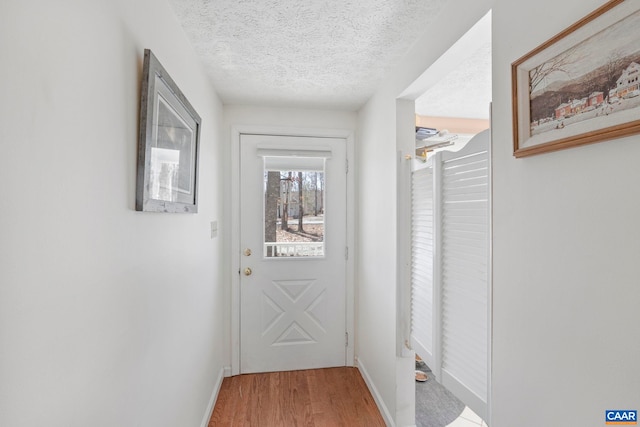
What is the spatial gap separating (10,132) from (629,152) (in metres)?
1.19

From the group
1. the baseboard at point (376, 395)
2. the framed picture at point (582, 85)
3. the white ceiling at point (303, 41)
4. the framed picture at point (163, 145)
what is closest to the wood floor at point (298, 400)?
the baseboard at point (376, 395)

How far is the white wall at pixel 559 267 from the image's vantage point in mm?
679

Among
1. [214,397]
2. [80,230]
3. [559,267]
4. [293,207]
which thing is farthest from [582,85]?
[214,397]

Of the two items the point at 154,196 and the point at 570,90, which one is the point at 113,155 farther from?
the point at 570,90

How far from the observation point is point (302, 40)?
5.28 ft

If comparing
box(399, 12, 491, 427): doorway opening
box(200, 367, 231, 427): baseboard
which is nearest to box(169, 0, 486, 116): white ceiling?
box(399, 12, 491, 427): doorway opening

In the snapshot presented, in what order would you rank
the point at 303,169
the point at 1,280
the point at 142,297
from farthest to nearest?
the point at 303,169 → the point at 142,297 → the point at 1,280

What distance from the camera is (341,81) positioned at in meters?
2.13

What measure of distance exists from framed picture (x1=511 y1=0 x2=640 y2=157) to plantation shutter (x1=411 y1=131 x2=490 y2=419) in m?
0.28

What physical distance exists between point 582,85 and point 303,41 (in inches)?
50.1

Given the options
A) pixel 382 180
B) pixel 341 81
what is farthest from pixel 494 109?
pixel 341 81

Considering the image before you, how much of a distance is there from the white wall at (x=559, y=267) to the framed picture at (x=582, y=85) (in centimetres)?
4

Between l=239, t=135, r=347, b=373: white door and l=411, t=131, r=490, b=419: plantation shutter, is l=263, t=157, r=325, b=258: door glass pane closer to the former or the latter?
l=239, t=135, r=347, b=373: white door

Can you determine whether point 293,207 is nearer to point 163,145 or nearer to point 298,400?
point 298,400
